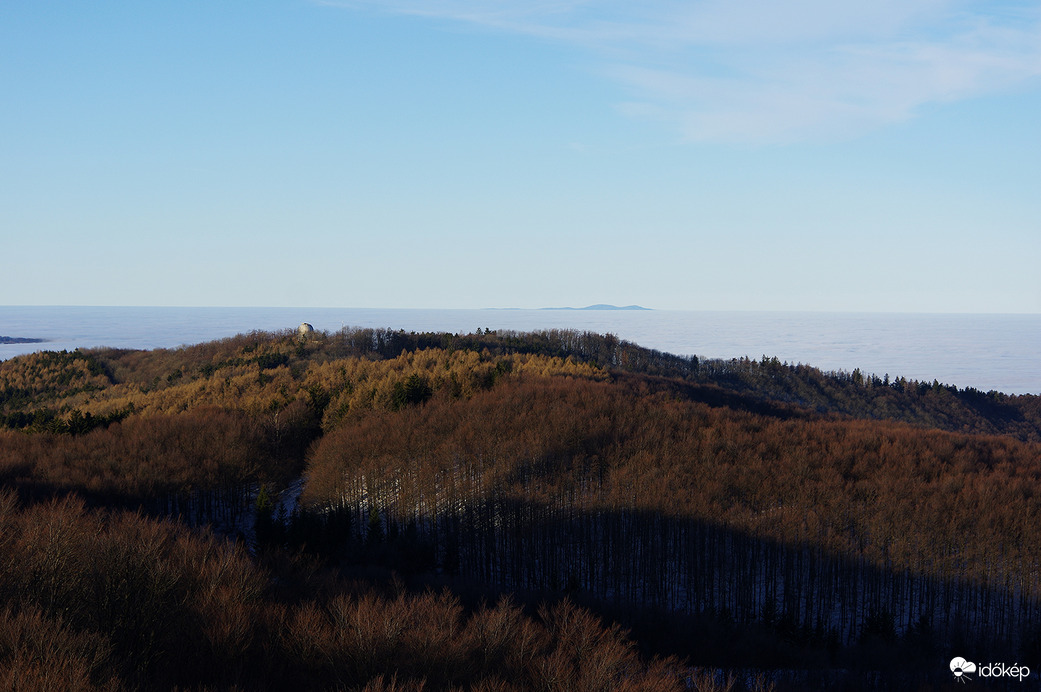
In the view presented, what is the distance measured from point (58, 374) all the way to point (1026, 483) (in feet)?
522

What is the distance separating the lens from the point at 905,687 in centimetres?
3997

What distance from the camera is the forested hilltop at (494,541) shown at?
997 inches

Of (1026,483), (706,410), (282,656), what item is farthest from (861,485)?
(282,656)

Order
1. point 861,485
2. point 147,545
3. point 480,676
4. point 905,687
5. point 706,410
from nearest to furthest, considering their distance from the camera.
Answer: point 480,676
point 147,545
point 905,687
point 861,485
point 706,410

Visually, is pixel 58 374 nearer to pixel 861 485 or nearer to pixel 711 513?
pixel 711 513
